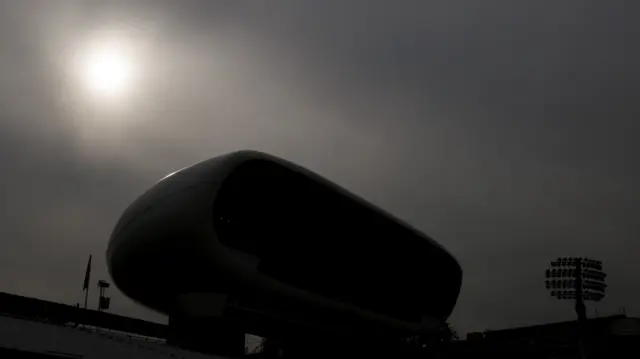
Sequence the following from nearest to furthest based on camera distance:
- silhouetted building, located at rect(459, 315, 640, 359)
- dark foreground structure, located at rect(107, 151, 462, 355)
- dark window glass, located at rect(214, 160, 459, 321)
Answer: dark foreground structure, located at rect(107, 151, 462, 355) → dark window glass, located at rect(214, 160, 459, 321) → silhouetted building, located at rect(459, 315, 640, 359)

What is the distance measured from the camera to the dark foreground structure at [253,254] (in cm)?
4169

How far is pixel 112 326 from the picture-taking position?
6700 centimetres

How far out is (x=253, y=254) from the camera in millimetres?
44031

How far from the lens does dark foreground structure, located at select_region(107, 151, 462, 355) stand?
4169cm

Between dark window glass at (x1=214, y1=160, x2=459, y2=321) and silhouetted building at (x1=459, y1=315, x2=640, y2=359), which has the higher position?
dark window glass at (x1=214, y1=160, x2=459, y2=321)

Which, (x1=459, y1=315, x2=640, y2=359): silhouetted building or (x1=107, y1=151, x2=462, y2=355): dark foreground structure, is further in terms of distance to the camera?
(x1=459, y1=315, x2=640, y2=359): silhouetted building

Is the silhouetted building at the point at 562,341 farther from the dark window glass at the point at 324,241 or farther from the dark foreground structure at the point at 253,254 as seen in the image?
the dark foreground structure at the point at 253,254

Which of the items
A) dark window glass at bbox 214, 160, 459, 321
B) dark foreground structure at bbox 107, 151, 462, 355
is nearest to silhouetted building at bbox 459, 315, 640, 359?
dark window glass at bbox 214, 160, 459, 321

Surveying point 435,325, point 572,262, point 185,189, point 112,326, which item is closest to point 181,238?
point 185,189

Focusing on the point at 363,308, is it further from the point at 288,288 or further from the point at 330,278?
the point at 288,288

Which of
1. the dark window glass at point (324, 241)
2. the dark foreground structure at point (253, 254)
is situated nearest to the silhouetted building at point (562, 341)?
the dark window glass at point (324, 241)

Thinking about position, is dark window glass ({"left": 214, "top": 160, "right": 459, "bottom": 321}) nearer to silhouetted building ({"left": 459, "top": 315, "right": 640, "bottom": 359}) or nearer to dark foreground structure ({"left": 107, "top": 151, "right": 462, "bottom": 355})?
dark foreground structure ({"left": 107, "top": 151, "right": 462, "bottom": 355})

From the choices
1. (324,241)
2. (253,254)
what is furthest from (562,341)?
(253,254)

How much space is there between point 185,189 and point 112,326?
3252 cm
